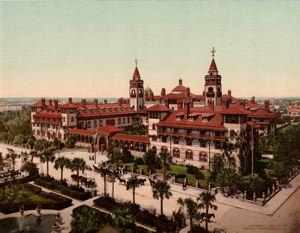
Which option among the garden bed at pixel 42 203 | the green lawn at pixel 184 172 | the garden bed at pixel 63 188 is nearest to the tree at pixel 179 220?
the green lawn at pixel 184 172

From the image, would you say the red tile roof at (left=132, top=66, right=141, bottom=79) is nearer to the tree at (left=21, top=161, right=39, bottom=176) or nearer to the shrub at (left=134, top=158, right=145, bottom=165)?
the shrub at (left=134, top=158, right=145, bottom=165)

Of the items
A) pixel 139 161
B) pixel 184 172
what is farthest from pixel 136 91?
pixel 184 172

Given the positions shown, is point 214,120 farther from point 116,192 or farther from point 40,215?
point 40,215

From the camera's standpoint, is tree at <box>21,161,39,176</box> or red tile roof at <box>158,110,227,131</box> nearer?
tree at <box>21,161,39,176</box>

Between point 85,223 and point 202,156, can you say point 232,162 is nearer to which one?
point 202,156

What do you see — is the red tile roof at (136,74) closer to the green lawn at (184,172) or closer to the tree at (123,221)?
the green lawn at (184,172)

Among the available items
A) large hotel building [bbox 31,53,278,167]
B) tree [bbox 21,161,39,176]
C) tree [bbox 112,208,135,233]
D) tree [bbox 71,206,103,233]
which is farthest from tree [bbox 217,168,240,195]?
tree [bbox 21,161,39,176]

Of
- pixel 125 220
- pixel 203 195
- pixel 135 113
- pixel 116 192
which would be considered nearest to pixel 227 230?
pixel 203 195
